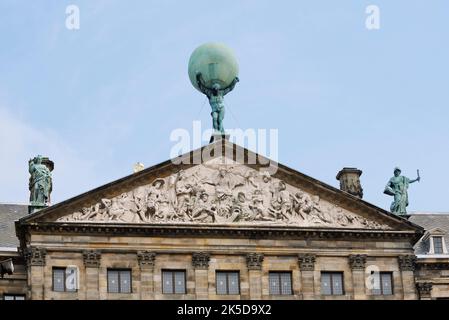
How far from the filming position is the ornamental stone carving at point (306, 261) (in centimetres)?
4984

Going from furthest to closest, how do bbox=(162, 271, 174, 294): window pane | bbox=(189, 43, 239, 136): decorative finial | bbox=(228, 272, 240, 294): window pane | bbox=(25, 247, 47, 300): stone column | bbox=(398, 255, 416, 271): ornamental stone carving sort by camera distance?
bbox=(189, 43, 239, 136): decorative finial → bbox=(398, 255, 416, 271): ornamental stone carving → bbox=(228, 272, 240, 294): window pane → bbox=(162, 271, 174, 294): window pane → bbox=(25, 247, 47, 300): stone column

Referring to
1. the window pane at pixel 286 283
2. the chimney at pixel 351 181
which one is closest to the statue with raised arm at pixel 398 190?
the chimney at pixel 351 181

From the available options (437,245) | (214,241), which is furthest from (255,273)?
(437,245)

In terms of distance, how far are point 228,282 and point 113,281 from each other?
430 cm

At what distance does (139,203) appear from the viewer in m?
49.4

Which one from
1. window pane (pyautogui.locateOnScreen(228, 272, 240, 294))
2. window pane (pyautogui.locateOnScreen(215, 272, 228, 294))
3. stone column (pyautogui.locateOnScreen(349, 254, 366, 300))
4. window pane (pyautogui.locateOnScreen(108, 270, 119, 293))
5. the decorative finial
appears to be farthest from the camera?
the decorative finial

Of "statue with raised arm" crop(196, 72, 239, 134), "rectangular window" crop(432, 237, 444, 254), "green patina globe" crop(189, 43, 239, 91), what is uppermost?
"green patina globe" crop(189, 43, 239, 91)

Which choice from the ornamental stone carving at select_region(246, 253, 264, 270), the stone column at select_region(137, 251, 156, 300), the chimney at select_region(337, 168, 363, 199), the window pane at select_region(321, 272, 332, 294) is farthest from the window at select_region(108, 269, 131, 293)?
the chimney at select_region(337, 168, 363, 199)

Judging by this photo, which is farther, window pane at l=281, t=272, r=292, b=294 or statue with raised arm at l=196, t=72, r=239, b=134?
statue with raised arm at l=196, t=72, r=239, b=134

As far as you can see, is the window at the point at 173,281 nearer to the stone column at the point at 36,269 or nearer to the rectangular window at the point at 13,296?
the stone column at the point at 36,269

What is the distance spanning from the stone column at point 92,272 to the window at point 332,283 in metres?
8.48

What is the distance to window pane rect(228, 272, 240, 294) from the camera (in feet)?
161

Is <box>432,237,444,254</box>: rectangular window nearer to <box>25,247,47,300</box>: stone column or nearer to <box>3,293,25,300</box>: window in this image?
<box>25,247,47,300</box>: stone column
